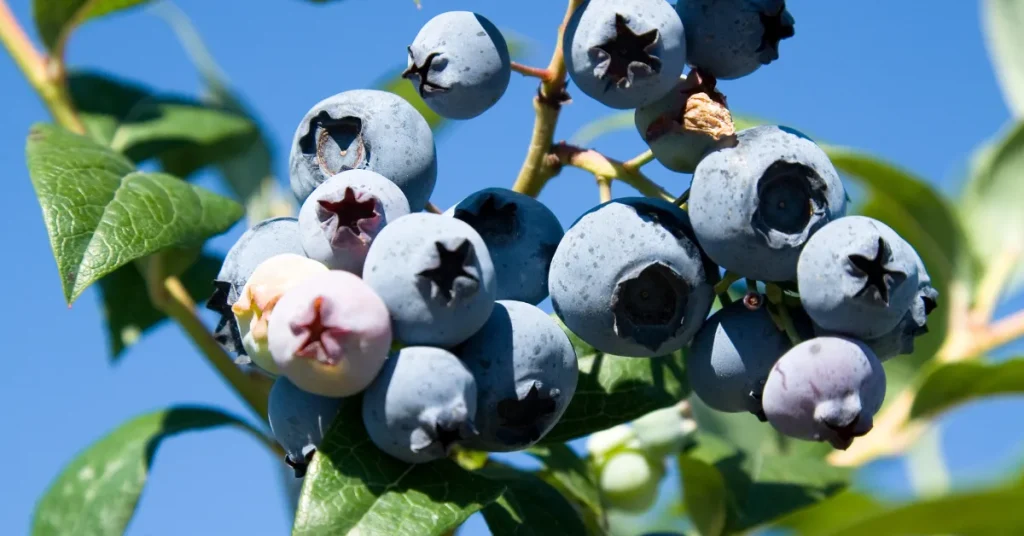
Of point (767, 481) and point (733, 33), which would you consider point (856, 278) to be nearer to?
point (733, 33)

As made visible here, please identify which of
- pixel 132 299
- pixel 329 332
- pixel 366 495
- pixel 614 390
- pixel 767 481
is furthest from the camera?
pixel 132 299

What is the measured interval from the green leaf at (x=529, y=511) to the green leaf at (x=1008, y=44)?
199cm

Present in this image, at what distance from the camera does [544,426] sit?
1.09 m

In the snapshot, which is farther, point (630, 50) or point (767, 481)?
point (767, 481)

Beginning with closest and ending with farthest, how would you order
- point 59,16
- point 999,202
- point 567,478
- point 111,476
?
point 567,478 → point 111,476 → point 59,16 → point 999,202

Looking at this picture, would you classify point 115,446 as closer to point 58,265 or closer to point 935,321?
point 58,265

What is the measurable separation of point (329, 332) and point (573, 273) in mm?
269

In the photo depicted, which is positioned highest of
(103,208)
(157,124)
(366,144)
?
(157,124)

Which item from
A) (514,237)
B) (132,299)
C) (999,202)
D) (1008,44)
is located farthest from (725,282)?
(1008,44)

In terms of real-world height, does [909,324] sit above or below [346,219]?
below

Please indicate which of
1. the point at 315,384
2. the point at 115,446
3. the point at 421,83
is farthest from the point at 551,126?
the point at 115,446

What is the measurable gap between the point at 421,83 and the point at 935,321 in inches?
60.6

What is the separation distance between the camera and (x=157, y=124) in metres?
2.34

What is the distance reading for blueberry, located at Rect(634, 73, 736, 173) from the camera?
112cm
